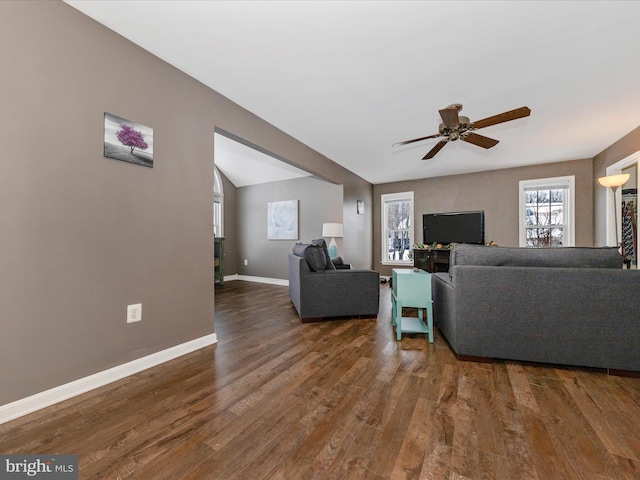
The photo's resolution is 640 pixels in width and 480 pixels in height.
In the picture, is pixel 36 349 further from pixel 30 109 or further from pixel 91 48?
pixel 91 48

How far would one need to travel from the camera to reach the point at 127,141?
75.2 inches

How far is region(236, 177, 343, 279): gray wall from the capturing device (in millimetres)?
5492

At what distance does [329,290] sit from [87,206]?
2283 mm

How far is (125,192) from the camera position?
1.91 metres

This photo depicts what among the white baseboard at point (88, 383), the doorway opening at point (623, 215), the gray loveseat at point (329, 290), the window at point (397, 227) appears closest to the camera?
the white baseboard at point (88, 383)

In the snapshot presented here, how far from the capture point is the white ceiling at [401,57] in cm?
171

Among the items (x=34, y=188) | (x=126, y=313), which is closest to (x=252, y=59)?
(x=34, y=188)

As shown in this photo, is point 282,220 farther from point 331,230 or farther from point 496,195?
point 496,195

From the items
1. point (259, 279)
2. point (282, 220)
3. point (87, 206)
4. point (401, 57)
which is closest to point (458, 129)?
point (401, 57)

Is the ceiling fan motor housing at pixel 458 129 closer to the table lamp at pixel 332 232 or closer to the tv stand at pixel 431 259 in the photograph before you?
the table lamp at pixel 332 232

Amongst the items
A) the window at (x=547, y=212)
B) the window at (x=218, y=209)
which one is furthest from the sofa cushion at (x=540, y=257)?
the window at (x=218, y=209)

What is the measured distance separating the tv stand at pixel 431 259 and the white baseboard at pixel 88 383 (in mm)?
4507

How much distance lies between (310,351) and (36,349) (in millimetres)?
1738

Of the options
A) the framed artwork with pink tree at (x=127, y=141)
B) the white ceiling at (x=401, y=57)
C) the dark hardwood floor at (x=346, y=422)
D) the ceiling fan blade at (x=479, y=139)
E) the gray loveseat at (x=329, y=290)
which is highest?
the white ceiling at (x=401, y=57)
